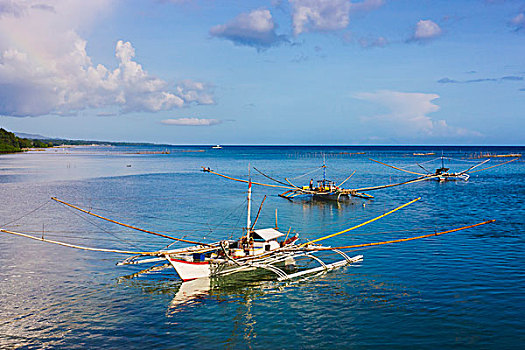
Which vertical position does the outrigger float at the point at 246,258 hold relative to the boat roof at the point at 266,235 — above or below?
below

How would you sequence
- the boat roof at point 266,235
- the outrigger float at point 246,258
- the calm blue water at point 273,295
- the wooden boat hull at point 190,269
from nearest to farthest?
the calm blue water at point 273,295 → the wooden boat hull at point 190,269 → the outrigger float at point 246,258 → the boat roof at point 266,235

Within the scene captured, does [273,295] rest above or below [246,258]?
below

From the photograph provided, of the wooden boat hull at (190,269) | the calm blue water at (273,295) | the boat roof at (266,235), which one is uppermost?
the boat roof at (266,235)

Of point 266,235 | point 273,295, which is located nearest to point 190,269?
point 273,295

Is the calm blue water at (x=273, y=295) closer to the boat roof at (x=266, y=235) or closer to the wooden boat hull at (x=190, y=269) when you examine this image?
the wooden boat hull at (x=190, y=269)

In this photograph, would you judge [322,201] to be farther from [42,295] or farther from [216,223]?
[42,295]

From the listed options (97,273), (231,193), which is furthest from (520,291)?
(231,193)

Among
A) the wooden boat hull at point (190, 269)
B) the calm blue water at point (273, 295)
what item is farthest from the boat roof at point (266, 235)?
the wooden boat hull at point (190, 269)

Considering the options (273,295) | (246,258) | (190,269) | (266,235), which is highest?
(266,235)

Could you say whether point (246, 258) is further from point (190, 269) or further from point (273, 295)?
point (190, 269)

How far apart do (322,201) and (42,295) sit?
36422mm

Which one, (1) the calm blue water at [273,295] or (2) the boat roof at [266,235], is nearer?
(1) the calm blue water at [273,295]

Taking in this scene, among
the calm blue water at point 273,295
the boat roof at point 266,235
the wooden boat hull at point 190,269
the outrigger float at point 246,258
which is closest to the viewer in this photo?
the calm blue water at point 273,295

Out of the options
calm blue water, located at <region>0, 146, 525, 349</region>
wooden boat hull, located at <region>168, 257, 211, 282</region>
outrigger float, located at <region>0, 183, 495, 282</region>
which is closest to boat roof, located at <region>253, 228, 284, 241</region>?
outrigger float, located at <region>0, 183, 495, 282</region>
